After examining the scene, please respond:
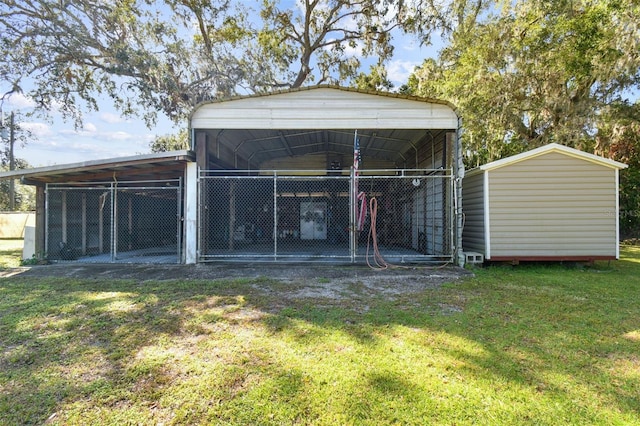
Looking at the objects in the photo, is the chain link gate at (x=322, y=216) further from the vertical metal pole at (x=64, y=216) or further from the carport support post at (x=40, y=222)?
the carport support post at (x=40, y=222)

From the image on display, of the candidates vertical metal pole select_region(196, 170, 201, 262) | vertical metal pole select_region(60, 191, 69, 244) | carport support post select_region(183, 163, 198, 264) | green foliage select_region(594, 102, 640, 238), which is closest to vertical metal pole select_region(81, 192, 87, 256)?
vertical metal pole select_region(60, 191, 69, 244)

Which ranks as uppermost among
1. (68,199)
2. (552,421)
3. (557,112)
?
(557,112)

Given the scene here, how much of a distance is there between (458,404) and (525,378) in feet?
2.42

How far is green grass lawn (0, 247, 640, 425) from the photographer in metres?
2.15

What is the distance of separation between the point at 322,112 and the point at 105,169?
5287 millimetres

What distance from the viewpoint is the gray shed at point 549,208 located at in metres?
7.25

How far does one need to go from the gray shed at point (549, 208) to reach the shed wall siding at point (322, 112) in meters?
1.81

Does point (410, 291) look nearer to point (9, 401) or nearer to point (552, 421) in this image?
point (552, 421)

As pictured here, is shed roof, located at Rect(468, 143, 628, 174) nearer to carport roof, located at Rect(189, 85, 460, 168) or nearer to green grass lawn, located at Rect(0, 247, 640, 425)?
carport roof, located at Rect(189, 85, 460, 168)

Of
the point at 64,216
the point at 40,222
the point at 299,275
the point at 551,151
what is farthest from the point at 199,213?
the point at 551,151

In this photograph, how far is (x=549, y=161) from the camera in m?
7.29

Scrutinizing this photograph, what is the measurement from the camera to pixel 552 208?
7309 mm

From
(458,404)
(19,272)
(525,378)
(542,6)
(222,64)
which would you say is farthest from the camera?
(222,64)

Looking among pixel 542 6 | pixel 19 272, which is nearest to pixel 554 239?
pixel 542 6
